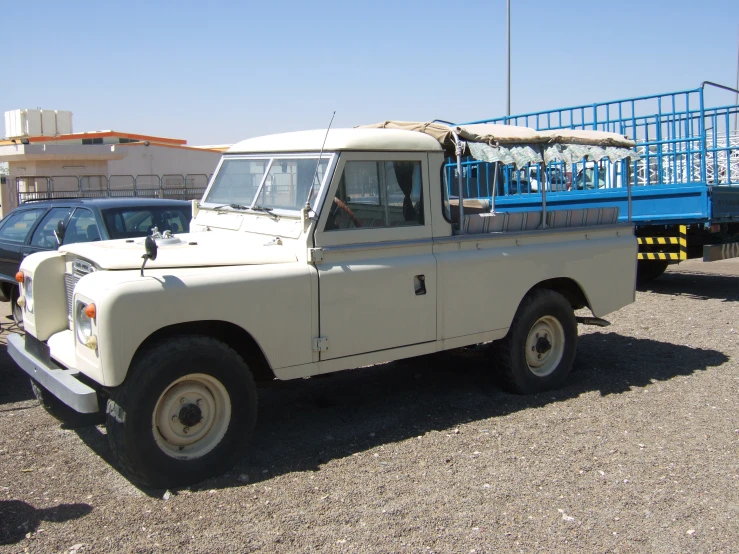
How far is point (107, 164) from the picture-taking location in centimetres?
2634

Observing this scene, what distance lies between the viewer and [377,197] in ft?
→ 17.0

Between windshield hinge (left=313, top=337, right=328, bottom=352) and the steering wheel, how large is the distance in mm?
827

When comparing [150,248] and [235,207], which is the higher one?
[235,207]

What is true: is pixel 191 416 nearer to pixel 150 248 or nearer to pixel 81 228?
pixel 150 248

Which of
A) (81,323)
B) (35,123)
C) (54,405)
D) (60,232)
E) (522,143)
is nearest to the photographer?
(81,323)

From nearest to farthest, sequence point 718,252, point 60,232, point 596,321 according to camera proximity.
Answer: point 596,321
point 60,232
point 718,252

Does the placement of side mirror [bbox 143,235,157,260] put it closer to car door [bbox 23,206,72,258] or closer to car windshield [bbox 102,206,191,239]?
car windshield [bbox 102,206,191,239]

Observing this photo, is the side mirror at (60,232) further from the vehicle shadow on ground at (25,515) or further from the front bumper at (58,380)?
the vehicle shadow on ground at (25,515)

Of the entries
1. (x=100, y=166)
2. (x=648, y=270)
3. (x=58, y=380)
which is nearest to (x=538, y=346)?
(x=58, y=380)

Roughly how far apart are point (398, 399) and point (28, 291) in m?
2.90

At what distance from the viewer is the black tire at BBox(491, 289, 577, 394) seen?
5.95 meters

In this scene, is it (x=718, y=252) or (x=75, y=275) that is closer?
(x=75, y=275)

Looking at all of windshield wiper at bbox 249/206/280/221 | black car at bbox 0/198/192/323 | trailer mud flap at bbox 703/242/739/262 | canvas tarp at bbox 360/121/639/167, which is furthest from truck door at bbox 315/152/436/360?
trailer mud flap at bbox 703/242/739/262

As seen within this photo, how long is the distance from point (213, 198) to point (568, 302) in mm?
3105
